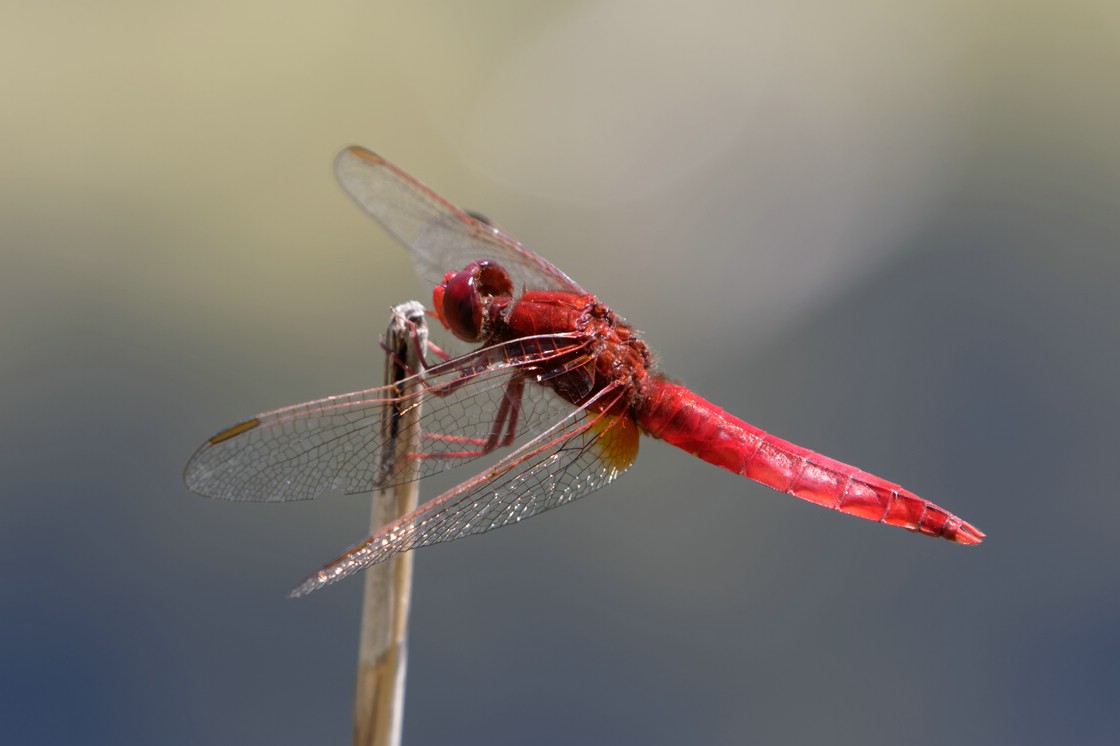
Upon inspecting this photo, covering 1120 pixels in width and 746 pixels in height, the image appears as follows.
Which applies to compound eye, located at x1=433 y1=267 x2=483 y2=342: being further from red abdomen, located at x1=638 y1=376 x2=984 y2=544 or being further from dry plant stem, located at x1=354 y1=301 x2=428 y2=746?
red abdomen, located at x1=638 y1=376 x2=984 y2=544

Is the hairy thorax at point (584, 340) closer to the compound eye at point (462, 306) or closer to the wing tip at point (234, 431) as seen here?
the compound eye at point (462, 306)

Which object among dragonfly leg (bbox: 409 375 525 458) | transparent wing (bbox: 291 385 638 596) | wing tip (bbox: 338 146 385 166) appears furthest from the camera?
wing tip (bbox: 338 146 385 166)

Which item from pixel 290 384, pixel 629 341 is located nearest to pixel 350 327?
pixel 290 384

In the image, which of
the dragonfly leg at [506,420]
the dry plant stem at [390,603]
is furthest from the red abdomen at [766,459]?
the dry plant stem at [390,603]

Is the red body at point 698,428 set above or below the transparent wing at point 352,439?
above

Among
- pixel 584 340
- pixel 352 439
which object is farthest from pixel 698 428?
pixel 352 439

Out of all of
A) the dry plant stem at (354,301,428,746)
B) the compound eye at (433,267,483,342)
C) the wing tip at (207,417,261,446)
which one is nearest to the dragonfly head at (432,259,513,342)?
the compound eye at (433,267,483,342)

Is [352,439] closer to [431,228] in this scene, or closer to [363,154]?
[431,228]
